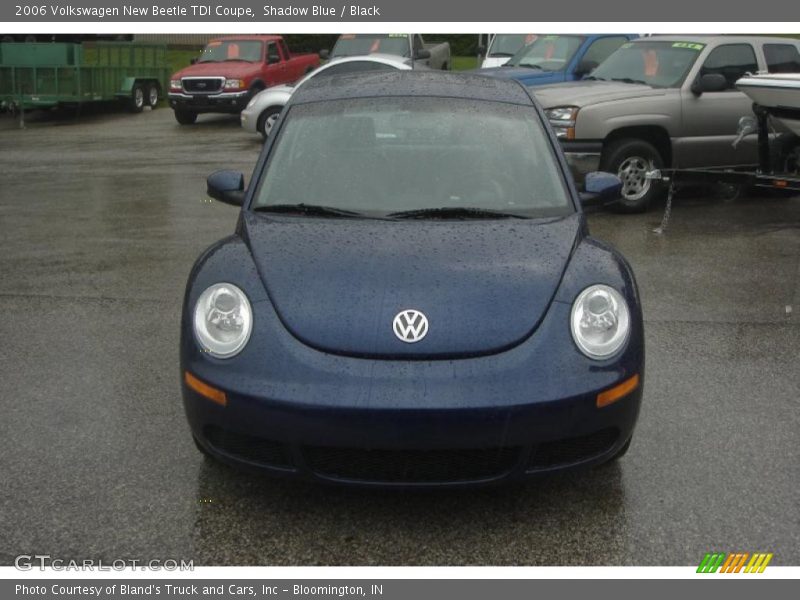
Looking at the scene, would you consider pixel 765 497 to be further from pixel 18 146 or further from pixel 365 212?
pixel 18 146

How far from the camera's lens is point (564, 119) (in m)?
10.7

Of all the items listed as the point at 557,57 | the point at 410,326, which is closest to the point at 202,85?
the point at 557,57

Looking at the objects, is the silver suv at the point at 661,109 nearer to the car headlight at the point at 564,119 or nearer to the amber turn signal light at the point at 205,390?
the car headlight at the point at 564,119

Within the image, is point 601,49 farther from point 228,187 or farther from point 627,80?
point 228,187

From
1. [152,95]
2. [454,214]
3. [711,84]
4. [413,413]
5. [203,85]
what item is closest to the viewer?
[413,413]

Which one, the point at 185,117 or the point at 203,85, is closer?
the point at 203,85

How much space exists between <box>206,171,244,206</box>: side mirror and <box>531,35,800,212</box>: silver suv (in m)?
5.91

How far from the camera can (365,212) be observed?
15.2ft

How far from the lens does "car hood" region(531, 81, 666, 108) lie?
35.3 ft

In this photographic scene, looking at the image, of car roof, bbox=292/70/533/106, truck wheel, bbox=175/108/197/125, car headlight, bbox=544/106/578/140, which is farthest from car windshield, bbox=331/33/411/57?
car roof, bbox=292/70/533/106

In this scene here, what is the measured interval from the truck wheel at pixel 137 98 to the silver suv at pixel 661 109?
15489 millimetres

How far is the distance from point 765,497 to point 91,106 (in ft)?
78.2

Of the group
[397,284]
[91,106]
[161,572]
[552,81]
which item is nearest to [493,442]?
[397,284]

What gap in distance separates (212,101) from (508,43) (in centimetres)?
607
